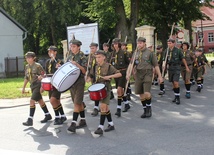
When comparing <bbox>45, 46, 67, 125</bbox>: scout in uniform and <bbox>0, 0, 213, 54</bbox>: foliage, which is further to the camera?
<bbox>0, 0, 213, 54</bbox>: foliage

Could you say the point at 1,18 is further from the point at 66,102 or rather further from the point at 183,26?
the point at 66,102

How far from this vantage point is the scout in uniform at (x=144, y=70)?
26.1ft

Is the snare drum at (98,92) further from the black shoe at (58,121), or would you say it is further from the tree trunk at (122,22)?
the tree trunk at (122,22)

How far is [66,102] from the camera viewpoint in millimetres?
11336

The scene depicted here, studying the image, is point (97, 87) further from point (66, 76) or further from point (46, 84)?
point (46, 84)

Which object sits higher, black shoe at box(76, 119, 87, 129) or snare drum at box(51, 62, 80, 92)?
snare drum at box(51, 62, 80, 92)

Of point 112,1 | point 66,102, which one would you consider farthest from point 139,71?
point 112,1

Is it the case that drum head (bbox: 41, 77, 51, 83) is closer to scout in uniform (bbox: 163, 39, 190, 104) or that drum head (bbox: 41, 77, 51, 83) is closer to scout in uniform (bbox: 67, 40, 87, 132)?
scout in uniform (bbox: 67, 40, 87, 132)

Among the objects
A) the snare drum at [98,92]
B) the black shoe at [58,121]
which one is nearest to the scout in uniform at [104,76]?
the snare drum at [98,92]

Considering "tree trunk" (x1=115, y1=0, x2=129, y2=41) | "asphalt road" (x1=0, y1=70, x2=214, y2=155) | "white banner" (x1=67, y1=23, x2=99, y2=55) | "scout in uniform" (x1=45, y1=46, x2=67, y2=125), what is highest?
"tree trunk" (x1=115, y1=0, x2=129, y2=41)

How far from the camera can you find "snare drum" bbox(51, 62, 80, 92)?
21.4ft

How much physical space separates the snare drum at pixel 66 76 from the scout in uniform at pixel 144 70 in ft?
6.13

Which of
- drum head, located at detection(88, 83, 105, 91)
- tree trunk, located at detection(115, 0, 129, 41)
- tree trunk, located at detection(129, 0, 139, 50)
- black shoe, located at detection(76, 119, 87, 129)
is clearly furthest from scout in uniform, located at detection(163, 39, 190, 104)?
tree trunk, located at detection(129, 0, 139, 50)

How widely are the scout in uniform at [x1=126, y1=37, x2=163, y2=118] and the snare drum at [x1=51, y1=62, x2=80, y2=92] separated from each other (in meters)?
1.87
